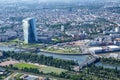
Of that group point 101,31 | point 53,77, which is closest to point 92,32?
point 101,31

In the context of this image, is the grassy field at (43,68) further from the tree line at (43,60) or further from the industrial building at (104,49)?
the industrial building at (104,49)

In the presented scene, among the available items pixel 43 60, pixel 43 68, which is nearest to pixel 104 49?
pixel 43 60

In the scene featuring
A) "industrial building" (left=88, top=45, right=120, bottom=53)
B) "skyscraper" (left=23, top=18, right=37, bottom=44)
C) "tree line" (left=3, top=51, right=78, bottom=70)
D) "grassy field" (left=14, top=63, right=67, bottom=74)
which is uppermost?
"skyscraper" (left=23, top=18, right=37, bottom=44)

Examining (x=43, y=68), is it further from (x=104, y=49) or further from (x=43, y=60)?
(x=104, y=49)

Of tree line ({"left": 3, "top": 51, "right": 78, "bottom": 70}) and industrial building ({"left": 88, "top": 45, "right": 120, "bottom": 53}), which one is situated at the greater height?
industrial building ({"left": 88, "top": 45, "right": 120, "bottom": 53})

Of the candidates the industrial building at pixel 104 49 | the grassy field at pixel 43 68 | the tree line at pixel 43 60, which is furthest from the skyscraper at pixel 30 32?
the grassy field at pixel 43 68

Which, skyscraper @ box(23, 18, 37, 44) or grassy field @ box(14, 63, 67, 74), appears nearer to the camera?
grassy field @ box(14, 63, 67, 74)

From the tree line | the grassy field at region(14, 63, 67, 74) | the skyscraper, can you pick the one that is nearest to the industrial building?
the tree line

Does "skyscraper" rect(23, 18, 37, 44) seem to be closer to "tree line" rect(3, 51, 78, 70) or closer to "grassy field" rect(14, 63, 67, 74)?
"tree line" rect(3, 51, 78, 70)

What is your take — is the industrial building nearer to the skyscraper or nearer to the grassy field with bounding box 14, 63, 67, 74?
the grassy field with bounding box 14, 63, 67, 74

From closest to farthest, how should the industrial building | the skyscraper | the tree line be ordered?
the tree line < the industrial building < the skyscraper

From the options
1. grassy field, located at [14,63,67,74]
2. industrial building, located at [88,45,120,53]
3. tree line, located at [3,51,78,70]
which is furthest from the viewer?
industrial building, located at [88,45,120,53]
